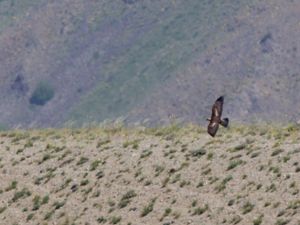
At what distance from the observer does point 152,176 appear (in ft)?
152

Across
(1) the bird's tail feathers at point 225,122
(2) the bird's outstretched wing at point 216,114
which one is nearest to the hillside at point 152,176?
(2) the bird's outstretched wing at point 216,114

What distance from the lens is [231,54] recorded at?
182000mm

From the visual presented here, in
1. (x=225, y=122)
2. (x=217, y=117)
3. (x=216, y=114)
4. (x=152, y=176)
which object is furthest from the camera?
(x=152, y=176)

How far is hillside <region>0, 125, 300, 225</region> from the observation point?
42250mm

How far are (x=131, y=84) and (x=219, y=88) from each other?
71.4ft

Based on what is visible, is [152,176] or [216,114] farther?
[152,176]

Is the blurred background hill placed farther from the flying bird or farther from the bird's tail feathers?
the bird's tail feathers

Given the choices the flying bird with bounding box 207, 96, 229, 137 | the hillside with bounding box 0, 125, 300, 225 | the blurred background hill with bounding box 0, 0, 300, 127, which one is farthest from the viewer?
the blurred background hill with bounding box 0, 0, 300, 127

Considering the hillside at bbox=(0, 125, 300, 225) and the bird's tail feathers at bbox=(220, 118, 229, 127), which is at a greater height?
the bird's tail feathers at bbox=(220, 118, 229, 127)

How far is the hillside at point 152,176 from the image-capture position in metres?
42.2

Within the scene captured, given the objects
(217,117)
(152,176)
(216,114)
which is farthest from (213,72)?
(216,114)

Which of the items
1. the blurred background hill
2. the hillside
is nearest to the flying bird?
the hillside

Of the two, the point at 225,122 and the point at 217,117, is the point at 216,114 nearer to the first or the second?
the point at 217,117

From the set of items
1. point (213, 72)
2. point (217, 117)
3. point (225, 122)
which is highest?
point (213, 72)
